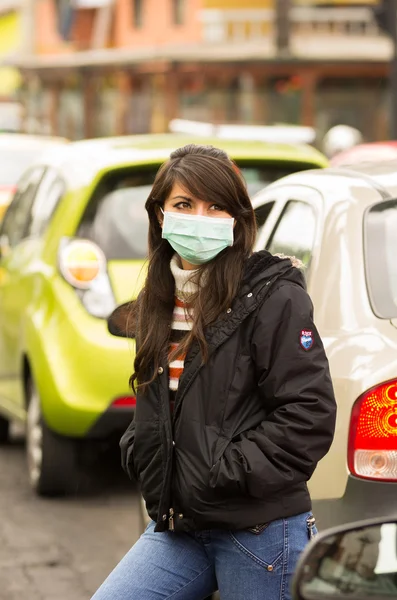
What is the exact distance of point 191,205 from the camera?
3.16 meters

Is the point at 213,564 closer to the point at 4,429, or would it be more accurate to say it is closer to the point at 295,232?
the point at 295,232

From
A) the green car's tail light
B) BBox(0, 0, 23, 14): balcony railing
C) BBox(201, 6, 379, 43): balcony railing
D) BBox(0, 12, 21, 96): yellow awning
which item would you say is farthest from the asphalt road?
BBox(0, 12, 21, 96): yellow awning

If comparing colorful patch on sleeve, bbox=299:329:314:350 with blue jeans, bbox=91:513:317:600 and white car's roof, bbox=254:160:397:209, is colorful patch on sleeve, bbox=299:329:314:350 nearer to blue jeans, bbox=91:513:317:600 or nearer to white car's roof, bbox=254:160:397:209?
blue jeans, bbox=91:513:317:600

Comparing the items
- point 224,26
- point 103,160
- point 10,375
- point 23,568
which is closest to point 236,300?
point 23,568

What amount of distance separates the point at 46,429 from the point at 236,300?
397 cm

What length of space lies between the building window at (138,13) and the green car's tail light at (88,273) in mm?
39969

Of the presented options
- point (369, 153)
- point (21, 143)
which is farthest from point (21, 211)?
point (21, 143)

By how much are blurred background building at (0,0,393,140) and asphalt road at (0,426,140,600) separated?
30433 millimetres

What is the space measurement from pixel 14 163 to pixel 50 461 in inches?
292

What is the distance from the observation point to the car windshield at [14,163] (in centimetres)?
1370

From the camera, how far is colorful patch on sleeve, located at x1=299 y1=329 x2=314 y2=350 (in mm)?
2986

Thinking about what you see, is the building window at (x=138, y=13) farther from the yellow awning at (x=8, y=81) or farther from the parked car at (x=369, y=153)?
the parked car at (x=369, y=153)

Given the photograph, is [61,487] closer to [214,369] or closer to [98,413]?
[98,413]

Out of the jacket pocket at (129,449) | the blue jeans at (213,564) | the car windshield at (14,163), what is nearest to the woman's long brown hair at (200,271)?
the jacket pocket at (129,449)
